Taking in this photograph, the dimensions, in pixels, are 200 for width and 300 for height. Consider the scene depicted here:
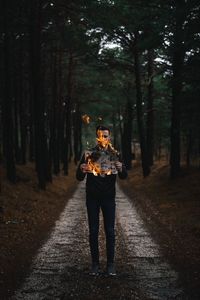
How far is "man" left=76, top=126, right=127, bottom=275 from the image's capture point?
7930mm

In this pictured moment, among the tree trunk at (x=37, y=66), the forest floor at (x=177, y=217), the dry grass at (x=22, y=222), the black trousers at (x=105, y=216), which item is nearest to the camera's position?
the black trousers at (x=105, y=216)

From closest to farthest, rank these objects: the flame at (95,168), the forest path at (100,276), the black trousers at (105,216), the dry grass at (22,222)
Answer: the forest path at (100,276) → the flame at (95,168) → the black trousers at (105,216) → the dry grass at (22,222)

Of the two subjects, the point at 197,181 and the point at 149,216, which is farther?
the point at 197,181

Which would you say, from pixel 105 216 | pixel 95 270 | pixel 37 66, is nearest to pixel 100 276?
pixel 95 270

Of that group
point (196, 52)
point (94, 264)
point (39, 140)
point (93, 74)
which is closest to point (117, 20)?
point (196, 52)

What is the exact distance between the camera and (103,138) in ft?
26.4

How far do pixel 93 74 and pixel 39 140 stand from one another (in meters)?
27.2

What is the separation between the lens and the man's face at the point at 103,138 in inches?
316

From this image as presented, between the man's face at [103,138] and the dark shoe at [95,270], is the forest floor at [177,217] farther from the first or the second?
the man's face at [103,138]

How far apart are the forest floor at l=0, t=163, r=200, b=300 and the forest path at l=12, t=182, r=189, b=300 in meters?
0.25

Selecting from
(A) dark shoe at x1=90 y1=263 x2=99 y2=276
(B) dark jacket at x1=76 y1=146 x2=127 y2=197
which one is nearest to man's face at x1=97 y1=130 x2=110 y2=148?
(B) dark jacket at x1=76 y1=146 x2=127 y2=197

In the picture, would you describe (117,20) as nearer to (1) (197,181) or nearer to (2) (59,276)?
(1) (197,181)

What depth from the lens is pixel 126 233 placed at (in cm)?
1282

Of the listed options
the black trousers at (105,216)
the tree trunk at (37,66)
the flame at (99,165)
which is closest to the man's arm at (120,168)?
the flame at (99,165)
